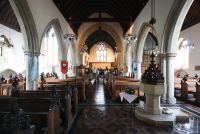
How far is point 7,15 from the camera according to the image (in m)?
8.53

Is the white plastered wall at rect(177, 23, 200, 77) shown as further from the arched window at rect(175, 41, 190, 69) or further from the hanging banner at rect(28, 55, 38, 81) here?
the hanging banner at rect(28, 55, 38, 81)

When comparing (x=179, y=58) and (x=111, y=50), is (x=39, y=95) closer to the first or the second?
(x=179, y=58)

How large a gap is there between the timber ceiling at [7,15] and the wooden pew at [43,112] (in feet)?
27.0

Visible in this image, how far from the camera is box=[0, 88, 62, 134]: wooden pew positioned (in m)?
1.61

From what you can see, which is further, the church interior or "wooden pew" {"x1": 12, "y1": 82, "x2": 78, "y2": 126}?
"wooden pew" {"x1": 12, "y1": 82, "x2": 78, "y2": 126}

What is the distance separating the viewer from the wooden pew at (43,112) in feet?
5.29

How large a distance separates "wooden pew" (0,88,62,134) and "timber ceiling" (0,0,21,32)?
27.0 feet

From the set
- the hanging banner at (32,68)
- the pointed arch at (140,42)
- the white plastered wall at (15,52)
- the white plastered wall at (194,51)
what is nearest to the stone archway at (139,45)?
the pointed arch at (140,42)

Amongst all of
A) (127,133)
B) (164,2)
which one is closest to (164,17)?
(164,2)

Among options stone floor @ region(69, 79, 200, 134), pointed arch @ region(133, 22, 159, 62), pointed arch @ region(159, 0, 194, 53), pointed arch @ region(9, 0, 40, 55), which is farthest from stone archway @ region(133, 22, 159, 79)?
pointed arch @ region(9, 0, 40, 55)

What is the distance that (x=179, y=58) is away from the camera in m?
10.4

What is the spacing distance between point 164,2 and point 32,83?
20.7 feet

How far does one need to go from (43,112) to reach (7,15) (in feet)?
34.0

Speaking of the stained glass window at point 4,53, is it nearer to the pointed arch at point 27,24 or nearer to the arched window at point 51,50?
the arched window at point 51,50
